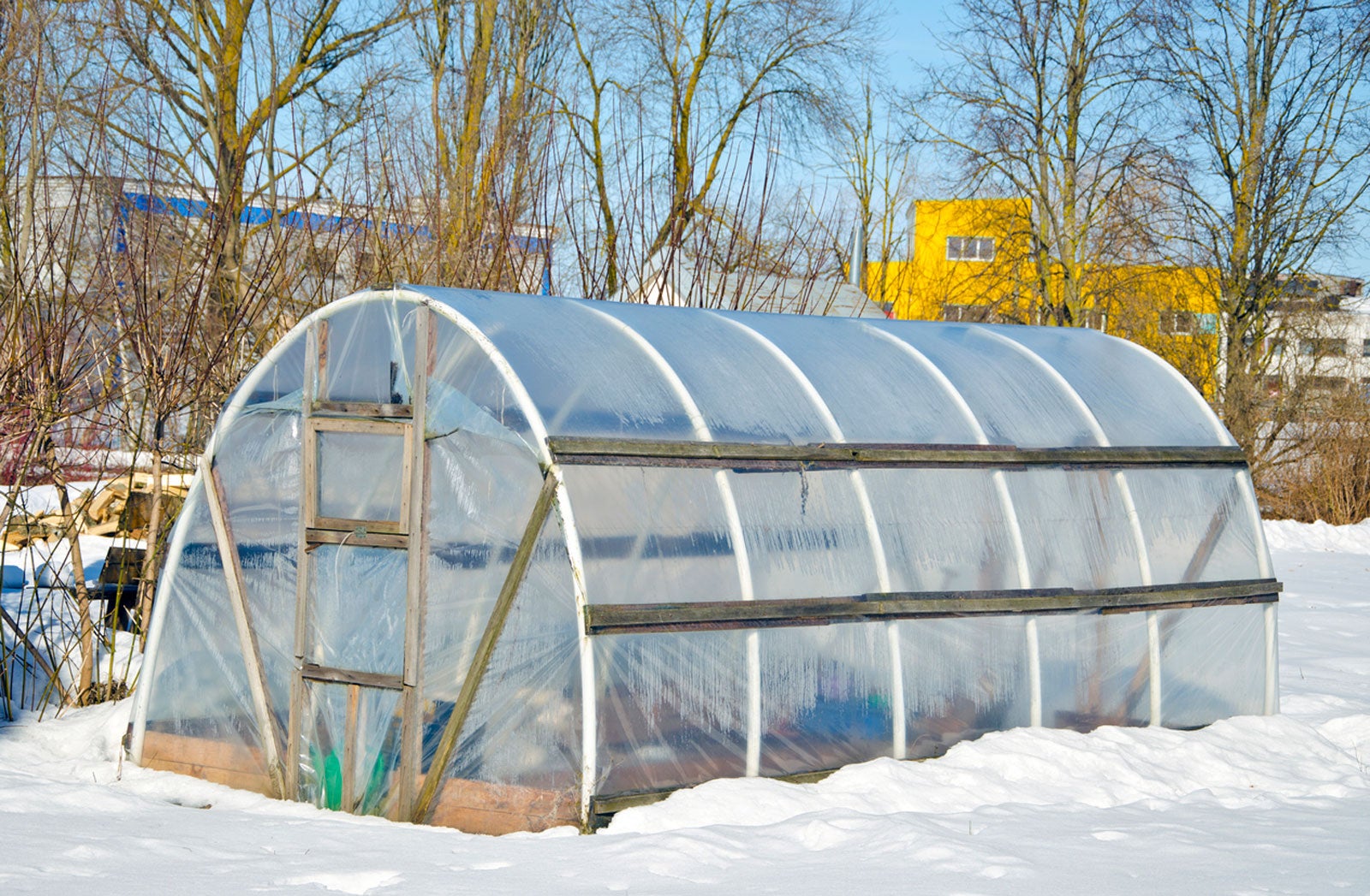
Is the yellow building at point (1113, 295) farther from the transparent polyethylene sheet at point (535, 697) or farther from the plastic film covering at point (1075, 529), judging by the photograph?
the transparent polyethylene sheet at point (535, 697)

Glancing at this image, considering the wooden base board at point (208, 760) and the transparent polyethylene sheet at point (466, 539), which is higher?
the transparent polyethylene sheet at point (466, 539)

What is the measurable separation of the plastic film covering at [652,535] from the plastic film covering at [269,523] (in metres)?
1.66

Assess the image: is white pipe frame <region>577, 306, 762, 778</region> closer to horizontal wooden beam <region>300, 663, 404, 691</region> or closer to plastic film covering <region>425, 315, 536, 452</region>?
plastic film covering <region>425, 315, 536, 452</region>

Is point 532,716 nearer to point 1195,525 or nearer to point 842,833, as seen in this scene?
point 842,833

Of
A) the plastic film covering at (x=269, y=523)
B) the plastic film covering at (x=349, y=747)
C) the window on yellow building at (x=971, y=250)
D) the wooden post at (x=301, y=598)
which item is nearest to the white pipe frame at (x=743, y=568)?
the plastic film covering at (x=349, y=747)

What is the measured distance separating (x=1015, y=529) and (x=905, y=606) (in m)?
0.93

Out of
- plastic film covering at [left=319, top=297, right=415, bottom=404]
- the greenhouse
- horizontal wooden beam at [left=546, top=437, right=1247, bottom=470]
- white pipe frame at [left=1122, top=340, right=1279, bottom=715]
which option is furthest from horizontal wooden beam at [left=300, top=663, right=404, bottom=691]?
white pipe frame at [left=1122, top=340, right=1279, bottom=715]

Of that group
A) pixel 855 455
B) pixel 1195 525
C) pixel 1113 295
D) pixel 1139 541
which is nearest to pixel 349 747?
pixel 855 455

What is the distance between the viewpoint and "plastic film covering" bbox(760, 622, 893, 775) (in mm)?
6047

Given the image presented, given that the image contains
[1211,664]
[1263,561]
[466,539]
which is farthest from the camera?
[1263,561]

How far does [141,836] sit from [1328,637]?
32.2 feet

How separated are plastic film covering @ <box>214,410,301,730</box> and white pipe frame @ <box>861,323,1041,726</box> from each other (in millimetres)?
3398

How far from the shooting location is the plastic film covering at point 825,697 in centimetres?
605

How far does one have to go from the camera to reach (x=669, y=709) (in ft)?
18.8
